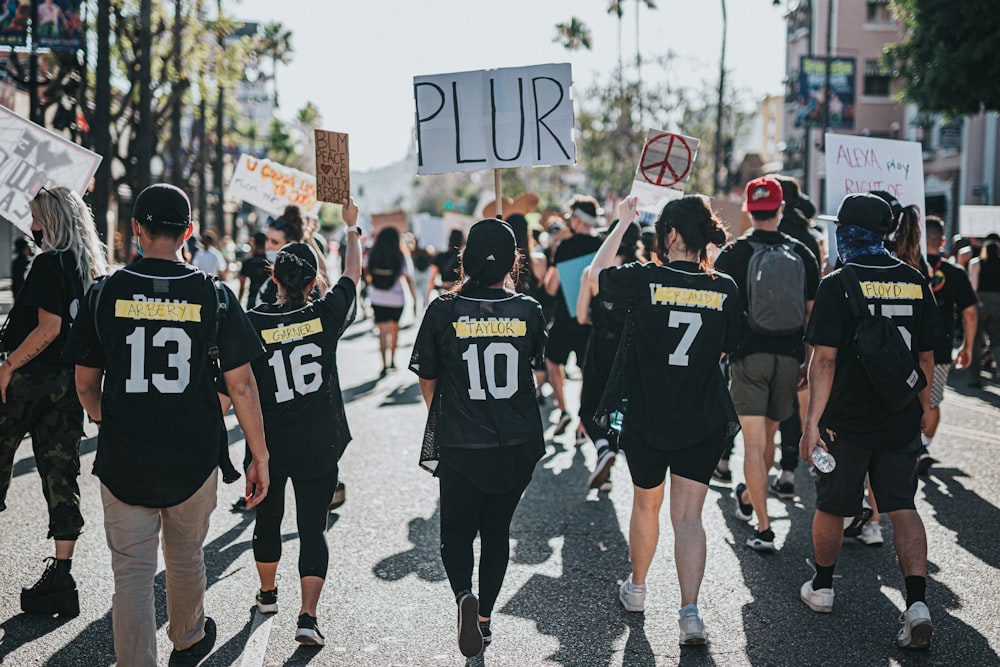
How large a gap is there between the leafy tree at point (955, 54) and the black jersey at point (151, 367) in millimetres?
20916

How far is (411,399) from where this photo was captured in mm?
11352

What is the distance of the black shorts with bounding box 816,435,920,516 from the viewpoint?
4574mm

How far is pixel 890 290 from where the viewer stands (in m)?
4.54

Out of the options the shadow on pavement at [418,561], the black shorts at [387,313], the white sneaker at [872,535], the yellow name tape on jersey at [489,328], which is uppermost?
the yellow name tape on jersey at [489,328]

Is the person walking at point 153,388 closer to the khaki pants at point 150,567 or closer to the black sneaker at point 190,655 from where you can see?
the khaki pants at point 150,567

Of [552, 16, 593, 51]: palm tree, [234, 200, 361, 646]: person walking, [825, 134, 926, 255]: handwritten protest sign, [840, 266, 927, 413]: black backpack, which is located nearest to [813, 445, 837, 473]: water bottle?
[840, 266, 927, 413]: black backpack

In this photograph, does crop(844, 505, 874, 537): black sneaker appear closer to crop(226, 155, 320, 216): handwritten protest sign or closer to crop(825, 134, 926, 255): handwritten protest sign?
crop(825, 134, 926, 255): handwritten protest sign

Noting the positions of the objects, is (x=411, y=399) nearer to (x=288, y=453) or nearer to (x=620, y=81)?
(x=288, y=453)

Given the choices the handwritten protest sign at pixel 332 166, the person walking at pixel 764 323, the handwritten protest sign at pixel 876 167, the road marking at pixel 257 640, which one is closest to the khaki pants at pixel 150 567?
the road marking at pixel 257 640

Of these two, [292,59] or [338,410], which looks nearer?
[338,410]

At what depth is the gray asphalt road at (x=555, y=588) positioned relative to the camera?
14.2ft

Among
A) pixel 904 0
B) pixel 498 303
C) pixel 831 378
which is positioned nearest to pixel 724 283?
pixel 831 378

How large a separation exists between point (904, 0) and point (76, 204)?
73.9 ft

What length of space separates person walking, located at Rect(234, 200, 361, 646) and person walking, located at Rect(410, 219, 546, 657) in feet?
1.97
